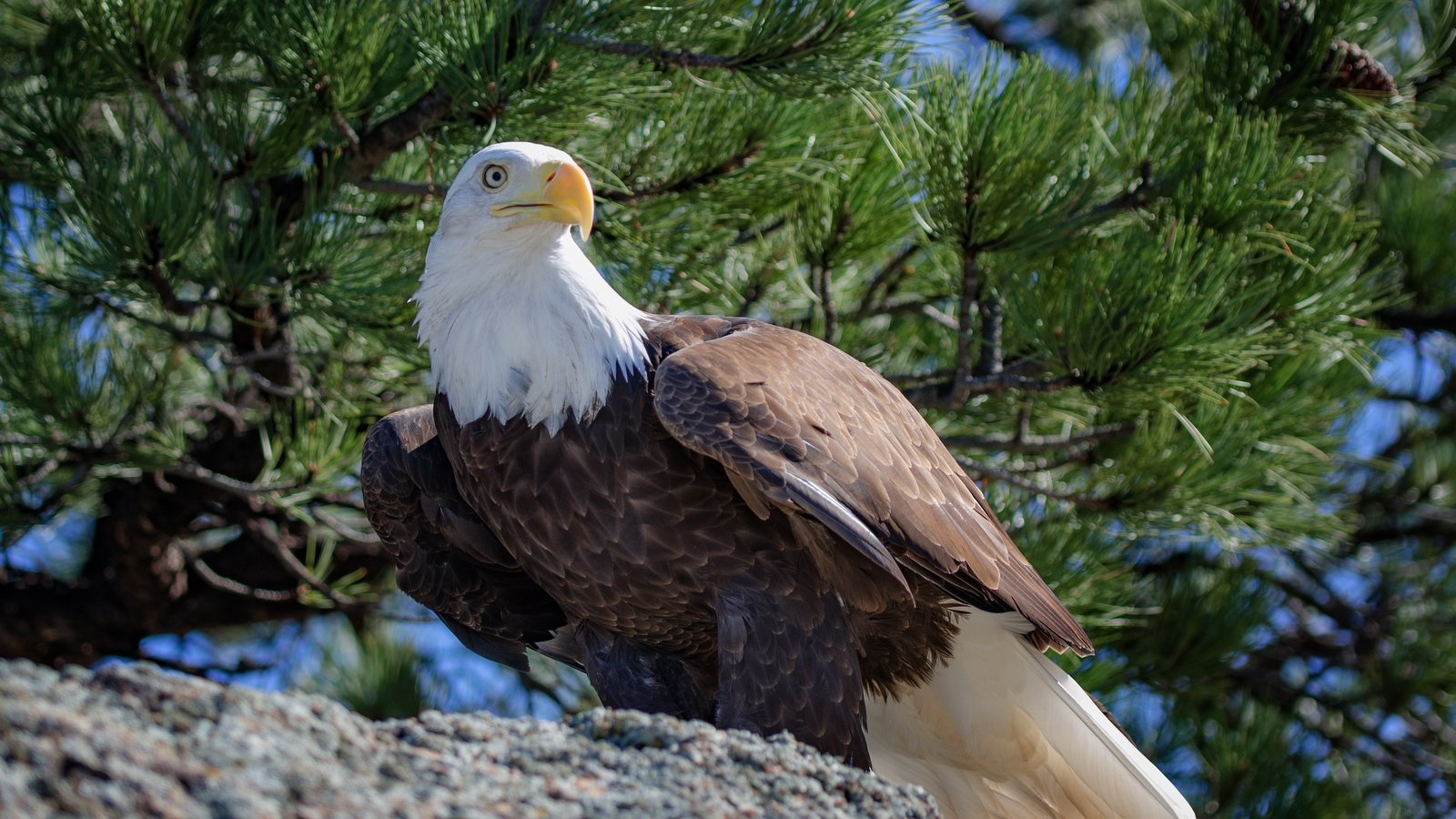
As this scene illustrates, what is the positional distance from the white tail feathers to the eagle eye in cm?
127

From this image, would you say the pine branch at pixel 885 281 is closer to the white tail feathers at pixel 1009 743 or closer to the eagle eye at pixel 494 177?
the white tail feathers at pixel 1009 743

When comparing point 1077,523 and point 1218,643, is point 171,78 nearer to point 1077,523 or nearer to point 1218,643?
point 1077,523

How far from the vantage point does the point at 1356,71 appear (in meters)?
3.24

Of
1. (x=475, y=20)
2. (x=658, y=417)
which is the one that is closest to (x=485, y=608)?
(x=658, y=417)

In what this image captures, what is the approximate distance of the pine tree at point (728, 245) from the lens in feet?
9.57

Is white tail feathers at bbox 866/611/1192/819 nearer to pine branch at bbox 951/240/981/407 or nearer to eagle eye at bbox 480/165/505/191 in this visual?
pine branch at bbox 951/240/981/407

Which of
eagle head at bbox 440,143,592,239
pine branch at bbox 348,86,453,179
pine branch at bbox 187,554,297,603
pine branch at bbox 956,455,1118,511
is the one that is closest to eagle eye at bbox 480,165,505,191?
eagle head at bbox 440,143,592,239

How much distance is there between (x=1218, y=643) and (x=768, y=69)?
212cm

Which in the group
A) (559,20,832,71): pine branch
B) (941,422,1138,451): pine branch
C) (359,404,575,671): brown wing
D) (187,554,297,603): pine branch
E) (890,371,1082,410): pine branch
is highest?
(559,20,832,71): pine branch

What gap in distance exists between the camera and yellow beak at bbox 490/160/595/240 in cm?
263

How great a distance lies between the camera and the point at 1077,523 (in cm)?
334

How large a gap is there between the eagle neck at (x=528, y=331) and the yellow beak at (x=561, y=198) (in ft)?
0.25

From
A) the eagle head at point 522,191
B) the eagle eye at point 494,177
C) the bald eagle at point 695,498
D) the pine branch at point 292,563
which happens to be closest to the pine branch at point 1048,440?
the bald eagle at point 695,498

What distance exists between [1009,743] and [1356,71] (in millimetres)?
1669
